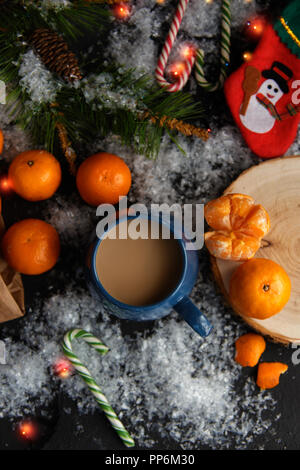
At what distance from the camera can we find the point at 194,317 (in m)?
0.98

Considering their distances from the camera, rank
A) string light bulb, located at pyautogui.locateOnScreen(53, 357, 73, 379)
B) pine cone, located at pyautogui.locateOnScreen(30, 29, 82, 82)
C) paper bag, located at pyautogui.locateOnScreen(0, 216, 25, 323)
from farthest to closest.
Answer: string light bulb, located at pyautogui.locateOnScreen(53, 357, 73, 379) < paper bag, located at pyautogui.locateOnScreen(0, 216, 25, 323) < pine cone, located at pyautogui.locateOnScreen(30, 29, 82, 82)

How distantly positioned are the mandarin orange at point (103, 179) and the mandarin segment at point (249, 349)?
503 mm

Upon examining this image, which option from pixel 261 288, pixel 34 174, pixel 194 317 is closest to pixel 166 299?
pixel 194 317

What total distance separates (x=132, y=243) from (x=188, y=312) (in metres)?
0.20

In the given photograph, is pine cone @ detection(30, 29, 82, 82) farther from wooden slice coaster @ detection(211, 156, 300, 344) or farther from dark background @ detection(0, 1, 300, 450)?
wooden slice coaster @ detection(211, 156, 300, 344)

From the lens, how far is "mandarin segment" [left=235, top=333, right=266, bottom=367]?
3.80 feet

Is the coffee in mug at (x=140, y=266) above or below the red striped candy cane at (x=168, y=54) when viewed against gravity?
below

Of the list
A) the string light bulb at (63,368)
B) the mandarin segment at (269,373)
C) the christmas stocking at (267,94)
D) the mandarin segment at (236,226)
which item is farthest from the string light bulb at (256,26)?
the string light bulb at (63,368)

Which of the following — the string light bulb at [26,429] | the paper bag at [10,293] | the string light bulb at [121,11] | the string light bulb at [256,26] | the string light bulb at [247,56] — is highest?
the string light bulb at [121,11]

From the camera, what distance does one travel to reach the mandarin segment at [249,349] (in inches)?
45.6

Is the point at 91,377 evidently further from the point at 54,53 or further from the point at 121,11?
the point at 121,11

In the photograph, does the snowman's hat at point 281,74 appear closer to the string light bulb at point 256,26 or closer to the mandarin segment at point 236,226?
the string light bulb at point 256,26

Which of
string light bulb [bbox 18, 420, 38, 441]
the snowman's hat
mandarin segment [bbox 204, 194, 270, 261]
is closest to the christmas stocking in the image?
the snowman's hat

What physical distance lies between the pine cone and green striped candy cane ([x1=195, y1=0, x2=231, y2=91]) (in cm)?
41
